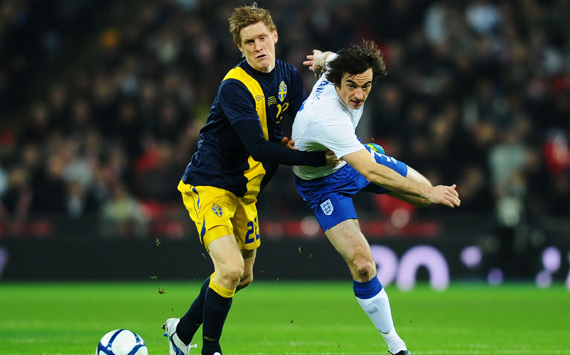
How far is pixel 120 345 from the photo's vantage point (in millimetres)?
5641

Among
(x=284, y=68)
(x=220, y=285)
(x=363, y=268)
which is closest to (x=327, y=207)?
(x=363, y=268)

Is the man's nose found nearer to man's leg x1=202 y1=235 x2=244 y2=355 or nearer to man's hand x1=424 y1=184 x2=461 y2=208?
man's hand x1=424 y1=184 x2=461 y2=208

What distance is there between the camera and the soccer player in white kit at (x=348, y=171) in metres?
5.55

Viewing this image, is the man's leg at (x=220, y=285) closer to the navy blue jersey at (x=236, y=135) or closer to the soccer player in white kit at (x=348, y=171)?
the navy blue jersey at (x=236, y=135)

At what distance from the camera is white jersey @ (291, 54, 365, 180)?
18.6 feet

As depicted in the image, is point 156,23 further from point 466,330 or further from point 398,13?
point 466,330

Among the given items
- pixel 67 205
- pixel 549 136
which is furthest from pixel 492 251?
pixel 67 205

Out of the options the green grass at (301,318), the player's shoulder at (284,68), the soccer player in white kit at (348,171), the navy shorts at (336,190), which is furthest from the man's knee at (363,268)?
the player's shoulder at (284,68)

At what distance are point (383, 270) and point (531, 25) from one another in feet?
19.8

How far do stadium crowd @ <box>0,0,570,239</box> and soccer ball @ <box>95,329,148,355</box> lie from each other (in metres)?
8.58

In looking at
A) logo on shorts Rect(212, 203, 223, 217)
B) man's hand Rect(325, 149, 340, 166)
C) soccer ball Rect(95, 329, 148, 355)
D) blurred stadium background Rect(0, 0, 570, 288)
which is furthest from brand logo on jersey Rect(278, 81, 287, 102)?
blurred stadium background Rect(0, 0, 570, 288)

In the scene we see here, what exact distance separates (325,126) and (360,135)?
9351 millimetres

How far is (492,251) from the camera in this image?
14.2 metres

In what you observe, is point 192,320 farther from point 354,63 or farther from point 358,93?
point 354,63
